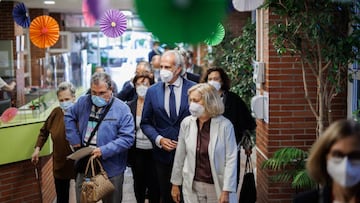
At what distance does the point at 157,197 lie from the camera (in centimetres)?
620

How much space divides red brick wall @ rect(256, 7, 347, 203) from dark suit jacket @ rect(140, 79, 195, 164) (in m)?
1.08

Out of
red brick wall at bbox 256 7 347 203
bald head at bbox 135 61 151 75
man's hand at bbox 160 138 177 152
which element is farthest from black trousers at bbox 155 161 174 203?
bald head at bbox 135 61 151 75

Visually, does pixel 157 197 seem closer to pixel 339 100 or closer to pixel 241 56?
pixel 339 100

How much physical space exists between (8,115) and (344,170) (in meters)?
4.91

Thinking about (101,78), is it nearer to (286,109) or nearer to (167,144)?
A: (167,144)

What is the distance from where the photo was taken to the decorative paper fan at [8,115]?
650cm

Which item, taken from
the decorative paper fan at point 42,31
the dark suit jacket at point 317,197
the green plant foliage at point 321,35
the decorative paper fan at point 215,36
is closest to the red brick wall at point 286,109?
the green plant foliage at point 321,35

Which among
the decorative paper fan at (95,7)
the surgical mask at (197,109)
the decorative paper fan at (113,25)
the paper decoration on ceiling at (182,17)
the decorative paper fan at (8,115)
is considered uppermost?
the decorative paper fan at (113,25)

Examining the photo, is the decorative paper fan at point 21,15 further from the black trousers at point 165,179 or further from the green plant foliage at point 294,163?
the green plant foliage at point 294,163

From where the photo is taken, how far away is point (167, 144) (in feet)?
17.1

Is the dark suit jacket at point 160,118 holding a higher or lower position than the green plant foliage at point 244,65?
lower

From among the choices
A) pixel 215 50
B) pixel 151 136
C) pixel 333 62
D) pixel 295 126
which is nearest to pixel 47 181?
pixel 151 136

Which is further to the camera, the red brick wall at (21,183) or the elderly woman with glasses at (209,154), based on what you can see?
the red brick wall at (21,183)

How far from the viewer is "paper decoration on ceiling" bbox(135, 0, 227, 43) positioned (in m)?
1.57
